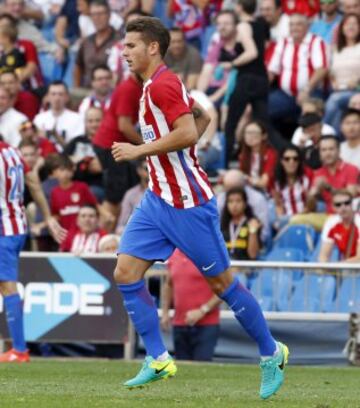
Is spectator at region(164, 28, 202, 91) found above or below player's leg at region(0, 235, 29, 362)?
above

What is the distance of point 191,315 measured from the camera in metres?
13.8

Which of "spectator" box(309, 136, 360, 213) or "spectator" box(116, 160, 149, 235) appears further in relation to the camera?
"spectator" box(116, 160, 149, 235)

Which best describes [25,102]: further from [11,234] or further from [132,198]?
[11,234]

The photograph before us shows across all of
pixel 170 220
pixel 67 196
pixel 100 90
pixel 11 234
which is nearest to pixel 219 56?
pixel 100 90

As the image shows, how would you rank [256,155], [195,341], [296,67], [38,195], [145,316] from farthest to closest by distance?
[296,67], [256,155], [195,341], [38,195], [145,316]

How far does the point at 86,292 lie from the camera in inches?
559

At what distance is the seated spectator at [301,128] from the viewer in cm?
1653

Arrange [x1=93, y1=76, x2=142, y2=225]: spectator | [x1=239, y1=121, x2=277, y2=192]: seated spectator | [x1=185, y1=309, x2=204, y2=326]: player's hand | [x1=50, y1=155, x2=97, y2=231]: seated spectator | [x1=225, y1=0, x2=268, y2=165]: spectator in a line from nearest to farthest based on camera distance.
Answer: [x1=185, y1=309, x2=204, y2=326]: player's hand
[x1=93, y1=76, x2=142, y2=225]: spectator
[x1=50, y1=155, x2=97, y2=231]: seated spectator
[x1=239, y1=121, x2=277, y2=192]: seated spectator
[x1=225, y1=0, x2=268, y2=165]: spectator

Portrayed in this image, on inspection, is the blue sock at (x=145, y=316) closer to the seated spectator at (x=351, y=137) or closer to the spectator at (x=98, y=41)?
the seated spectator at (x=351, y=137)

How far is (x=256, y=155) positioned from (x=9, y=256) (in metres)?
4.77

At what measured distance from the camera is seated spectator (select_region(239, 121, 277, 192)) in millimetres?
16438

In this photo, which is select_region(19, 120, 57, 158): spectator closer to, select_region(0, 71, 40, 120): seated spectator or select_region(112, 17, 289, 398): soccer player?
select_region(0, 71, 40, 120): seated spectator

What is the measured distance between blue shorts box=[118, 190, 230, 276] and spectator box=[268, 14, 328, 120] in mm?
9348

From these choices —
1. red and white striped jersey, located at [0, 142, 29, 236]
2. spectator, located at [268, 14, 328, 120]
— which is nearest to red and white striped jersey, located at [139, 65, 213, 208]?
red and white striped jersey, located at [0, 142, 29, 236]
